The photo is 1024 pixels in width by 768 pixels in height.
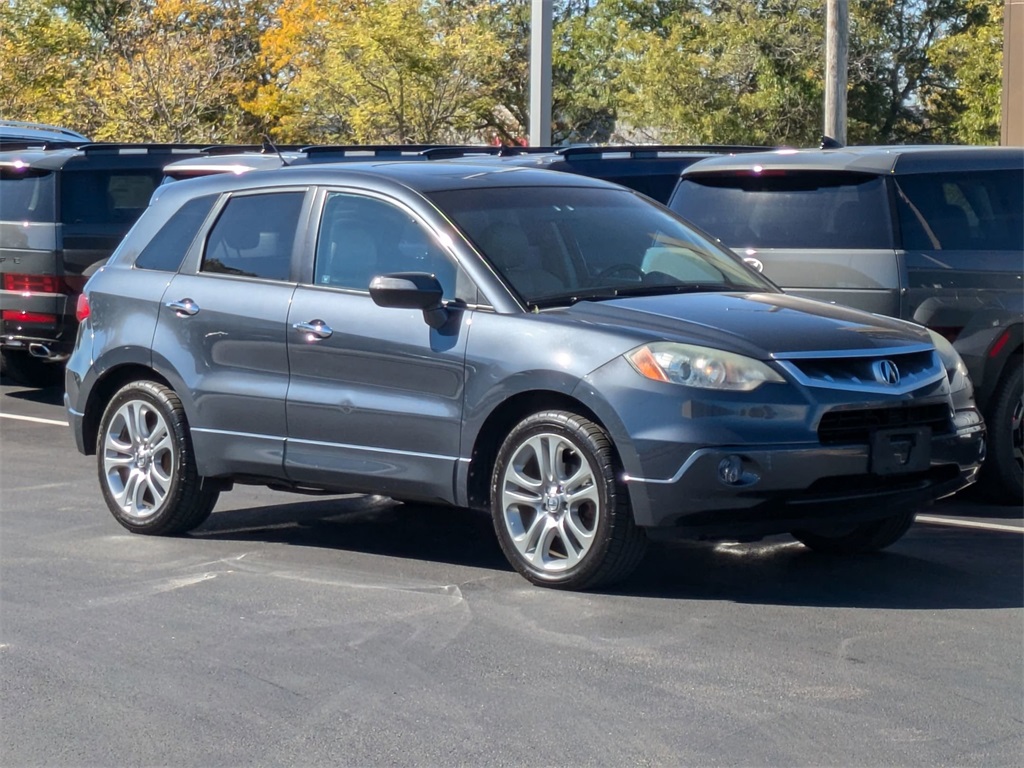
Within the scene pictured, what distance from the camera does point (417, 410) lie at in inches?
258

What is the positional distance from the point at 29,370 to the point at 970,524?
30.2 feet

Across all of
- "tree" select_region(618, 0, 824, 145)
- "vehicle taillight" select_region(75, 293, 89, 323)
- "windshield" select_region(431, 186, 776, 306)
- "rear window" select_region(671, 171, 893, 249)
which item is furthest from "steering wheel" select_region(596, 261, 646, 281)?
"tree" select_region(618, 0, 824, 145)

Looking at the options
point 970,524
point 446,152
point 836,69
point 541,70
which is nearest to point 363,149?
point 446,152

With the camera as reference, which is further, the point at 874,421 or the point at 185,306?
the point at 185,306

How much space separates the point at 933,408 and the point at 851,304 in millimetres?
1954

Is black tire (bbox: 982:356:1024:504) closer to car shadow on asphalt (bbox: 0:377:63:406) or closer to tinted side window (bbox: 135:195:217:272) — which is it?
tinted side window (bbox: 135:195:217:272)

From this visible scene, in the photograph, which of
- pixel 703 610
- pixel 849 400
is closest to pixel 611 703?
pixel 703 610

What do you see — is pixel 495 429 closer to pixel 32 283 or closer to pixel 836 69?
pixel 32 283

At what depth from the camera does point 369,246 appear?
6.95m

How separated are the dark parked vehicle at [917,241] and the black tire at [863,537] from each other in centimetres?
148

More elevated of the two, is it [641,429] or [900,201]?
[900,201]

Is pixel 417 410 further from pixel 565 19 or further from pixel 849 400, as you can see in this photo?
pixel 565 19

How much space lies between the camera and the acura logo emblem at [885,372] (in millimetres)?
6098

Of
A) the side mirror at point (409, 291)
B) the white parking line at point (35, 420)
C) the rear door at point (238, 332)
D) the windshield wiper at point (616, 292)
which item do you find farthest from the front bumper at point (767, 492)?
the white parking line at point (35, 420)
